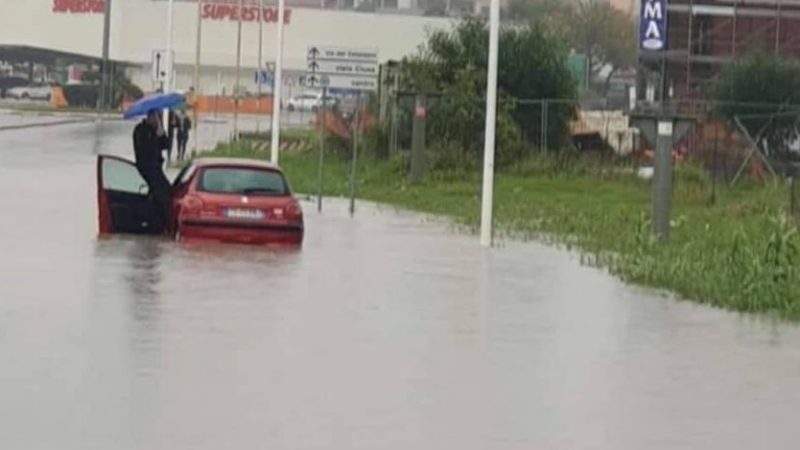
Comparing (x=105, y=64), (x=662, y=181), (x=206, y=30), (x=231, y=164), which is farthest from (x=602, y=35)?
(x=231, y=164)

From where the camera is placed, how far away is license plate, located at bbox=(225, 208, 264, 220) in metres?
29.0

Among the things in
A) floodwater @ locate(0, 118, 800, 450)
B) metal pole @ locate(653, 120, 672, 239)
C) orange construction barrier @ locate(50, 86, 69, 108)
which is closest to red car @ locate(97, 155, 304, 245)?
floodwater @ locate(0, 118, 800, 450)

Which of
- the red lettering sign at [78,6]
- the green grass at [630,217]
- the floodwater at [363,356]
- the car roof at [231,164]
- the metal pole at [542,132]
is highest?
the red lettering sign at [78,6]

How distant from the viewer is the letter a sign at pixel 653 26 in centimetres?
6034

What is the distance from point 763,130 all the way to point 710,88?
23.1 ft

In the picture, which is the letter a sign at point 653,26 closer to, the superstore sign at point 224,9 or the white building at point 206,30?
the white building at point 206,30

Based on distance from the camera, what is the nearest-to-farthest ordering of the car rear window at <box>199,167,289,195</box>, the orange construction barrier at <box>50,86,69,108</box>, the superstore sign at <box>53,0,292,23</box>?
the car rear window at <box>199,167,289,195</box> < the superstore sign at <box>53,0,292,23</box> < the orange construction barrier at <box>50,86,69,108</box>

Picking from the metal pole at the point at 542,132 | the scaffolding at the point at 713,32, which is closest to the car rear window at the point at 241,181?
the metal pole at the point at 542,132

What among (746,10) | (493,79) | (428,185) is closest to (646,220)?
(493,79)

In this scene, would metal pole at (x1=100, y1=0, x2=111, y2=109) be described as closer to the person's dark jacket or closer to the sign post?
the sign post

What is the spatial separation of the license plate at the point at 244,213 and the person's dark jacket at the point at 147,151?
2.30 metres

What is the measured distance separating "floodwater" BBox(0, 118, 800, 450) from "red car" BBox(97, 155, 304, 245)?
2.22ft

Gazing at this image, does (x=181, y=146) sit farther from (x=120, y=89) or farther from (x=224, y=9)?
(x=224, y=9)

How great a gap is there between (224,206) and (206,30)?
9418 centimetres
